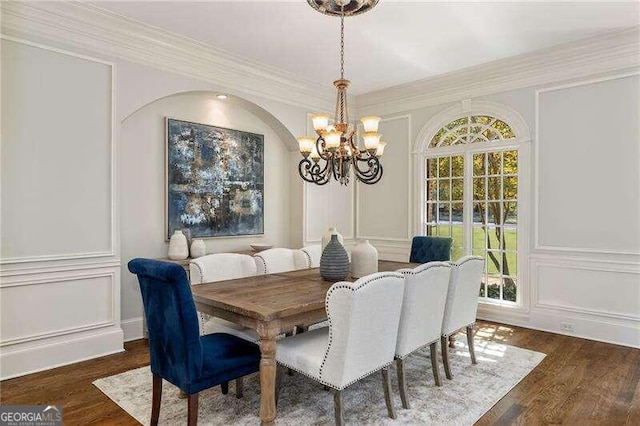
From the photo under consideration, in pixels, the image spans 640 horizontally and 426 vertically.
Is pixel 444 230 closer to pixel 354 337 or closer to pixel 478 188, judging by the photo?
pixel 478 188

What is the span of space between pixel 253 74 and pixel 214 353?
11.3 feet

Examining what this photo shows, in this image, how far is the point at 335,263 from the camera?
9.78ft

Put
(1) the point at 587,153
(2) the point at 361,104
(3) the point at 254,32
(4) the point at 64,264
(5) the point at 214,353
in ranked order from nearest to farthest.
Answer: (5) the point at 214,353
(4) the point at 64,264
(3) the point at 254,32
(1) the point at 587,153
(2) the point at 361,104

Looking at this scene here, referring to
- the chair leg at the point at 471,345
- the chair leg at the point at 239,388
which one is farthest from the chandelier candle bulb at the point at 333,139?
the chair leg at the point at 471,345

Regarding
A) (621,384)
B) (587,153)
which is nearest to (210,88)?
(587,153)

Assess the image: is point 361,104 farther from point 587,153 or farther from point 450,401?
point 450,401

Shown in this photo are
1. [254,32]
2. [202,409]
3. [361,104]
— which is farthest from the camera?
[361,104]

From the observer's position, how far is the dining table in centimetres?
219

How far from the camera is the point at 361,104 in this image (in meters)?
6.04

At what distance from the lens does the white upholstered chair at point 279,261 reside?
3525 millimetres

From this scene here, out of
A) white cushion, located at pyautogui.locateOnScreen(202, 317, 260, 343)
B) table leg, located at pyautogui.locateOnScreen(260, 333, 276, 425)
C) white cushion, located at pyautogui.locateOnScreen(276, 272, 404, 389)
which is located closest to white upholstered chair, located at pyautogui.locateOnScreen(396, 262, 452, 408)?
white cushion, located at pyautogui.locateOnScreen(276, 272, 404, 389)

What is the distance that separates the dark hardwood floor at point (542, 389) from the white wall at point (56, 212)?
26cm

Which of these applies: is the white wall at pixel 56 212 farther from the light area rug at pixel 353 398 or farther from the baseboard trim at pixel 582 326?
the baseboard trim at pixel 582 326

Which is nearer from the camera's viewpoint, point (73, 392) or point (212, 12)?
point (73, 392)
